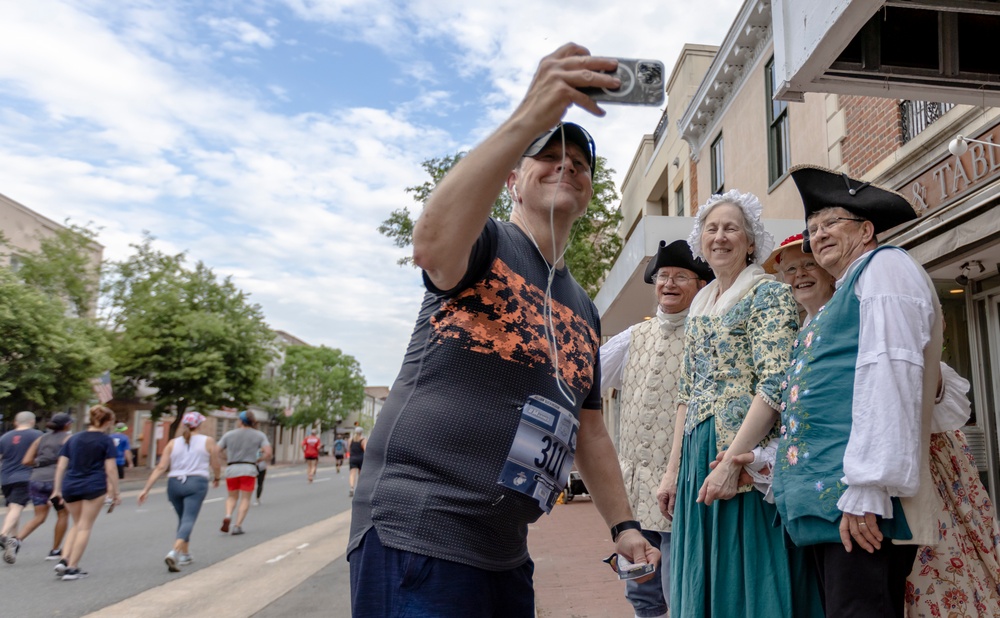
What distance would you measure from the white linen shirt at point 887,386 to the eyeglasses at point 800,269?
2.37 ft

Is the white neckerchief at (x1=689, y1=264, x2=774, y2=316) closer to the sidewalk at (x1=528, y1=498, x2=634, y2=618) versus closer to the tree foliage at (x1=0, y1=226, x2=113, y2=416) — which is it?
the sidewalk at (x1=528, y1=498, x2=634, y2=618)

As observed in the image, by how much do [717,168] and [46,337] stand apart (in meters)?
20.1

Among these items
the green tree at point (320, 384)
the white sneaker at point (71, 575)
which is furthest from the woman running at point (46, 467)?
A: the green tree at point (320, 384)

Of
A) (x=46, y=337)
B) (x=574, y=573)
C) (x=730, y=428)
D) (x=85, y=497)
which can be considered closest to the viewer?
(x=730, y=428)

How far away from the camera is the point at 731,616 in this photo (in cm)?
264

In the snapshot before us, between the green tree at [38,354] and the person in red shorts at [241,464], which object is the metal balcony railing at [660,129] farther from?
the green tree at [38,354]

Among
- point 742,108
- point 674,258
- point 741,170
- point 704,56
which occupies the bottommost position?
point 674,258

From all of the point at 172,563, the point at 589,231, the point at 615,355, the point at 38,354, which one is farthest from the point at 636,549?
the point at 38,354

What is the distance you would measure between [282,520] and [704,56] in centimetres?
1329

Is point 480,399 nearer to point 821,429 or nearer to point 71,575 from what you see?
point 821,429

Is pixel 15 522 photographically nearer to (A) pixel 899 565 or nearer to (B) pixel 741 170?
(A) pixel 899 565

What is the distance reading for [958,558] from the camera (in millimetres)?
2309

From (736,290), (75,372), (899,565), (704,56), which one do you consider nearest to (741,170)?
(704,56)

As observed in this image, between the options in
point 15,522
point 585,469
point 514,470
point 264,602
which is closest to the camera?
point 514,470
